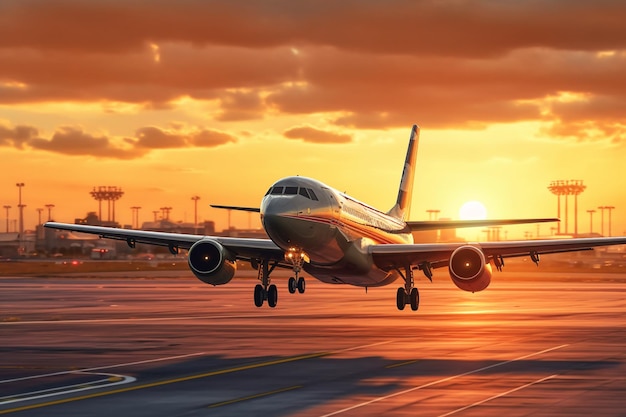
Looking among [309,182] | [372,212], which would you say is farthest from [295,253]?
[372,212]

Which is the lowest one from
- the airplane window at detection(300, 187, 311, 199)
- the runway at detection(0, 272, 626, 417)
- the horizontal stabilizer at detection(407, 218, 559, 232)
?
the runway at detection(0, 272, 626, 417)

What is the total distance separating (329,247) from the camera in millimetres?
48406

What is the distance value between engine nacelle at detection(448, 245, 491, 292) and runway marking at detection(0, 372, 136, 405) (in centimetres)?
2677

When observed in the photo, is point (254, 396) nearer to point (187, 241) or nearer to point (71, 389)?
point (71, 389)

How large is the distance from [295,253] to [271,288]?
6378mm

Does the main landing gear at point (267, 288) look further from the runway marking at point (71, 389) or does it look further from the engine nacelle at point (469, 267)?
the runway marking at point (71, 389)

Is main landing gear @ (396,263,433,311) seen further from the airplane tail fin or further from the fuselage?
the airplane tail fin

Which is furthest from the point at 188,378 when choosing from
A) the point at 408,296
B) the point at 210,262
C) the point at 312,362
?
the point at 408,296

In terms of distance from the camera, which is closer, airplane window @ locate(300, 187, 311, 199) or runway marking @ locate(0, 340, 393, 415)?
runway marking @ locate(0, 340, 393, 415)

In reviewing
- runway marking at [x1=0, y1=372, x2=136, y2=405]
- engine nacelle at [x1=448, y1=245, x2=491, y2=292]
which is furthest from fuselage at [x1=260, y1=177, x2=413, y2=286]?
runway marking at [x1=0, y1=372, x2=136, y2=405]

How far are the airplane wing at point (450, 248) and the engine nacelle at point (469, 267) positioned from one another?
0.61m

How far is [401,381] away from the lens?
2488 centimetres

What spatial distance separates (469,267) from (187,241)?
610 inches

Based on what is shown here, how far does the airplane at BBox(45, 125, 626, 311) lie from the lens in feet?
150
